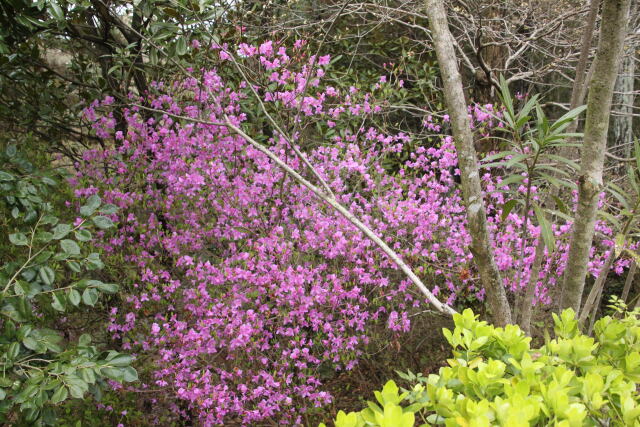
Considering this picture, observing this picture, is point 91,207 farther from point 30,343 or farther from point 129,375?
point 129,375

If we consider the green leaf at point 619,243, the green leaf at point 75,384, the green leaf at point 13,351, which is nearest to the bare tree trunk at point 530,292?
the green leaf at point 619,243

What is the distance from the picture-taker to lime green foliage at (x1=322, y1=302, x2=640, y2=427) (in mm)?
1015

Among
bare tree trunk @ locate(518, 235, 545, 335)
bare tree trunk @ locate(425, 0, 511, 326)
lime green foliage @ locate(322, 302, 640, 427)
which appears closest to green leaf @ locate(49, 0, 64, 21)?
bare tree trunk @ locate(425, 0, 511, 326)

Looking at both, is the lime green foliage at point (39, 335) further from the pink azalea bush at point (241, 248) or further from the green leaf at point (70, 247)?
the pink azalea bush at point (241, 248)

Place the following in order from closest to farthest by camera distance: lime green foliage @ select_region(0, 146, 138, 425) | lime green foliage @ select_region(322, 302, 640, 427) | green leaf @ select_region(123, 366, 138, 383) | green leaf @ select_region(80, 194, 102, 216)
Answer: lime green foliage @ select_region(322, 302, 640, 427), lime green foliage @ select_region(0, 146, 138, 425), green leaf @ select_region(123, 366, 138, 383), green leaf @ select_region(80, 194, 102, 216)

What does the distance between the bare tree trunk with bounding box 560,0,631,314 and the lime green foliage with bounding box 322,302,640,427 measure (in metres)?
0.39

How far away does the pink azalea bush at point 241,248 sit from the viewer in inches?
132

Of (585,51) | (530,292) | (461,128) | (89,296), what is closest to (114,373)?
(89,296)

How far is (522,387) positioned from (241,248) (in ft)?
9.04

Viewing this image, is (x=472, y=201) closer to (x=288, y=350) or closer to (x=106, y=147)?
(x=288, y=350)

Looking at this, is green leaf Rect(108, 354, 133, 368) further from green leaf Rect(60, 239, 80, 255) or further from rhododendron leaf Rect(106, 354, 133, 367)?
green leaf Rect(60, 239, 80, 255)

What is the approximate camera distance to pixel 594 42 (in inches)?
203

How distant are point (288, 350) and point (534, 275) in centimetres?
181

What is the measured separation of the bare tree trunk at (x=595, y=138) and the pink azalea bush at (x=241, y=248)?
1.71 metres
